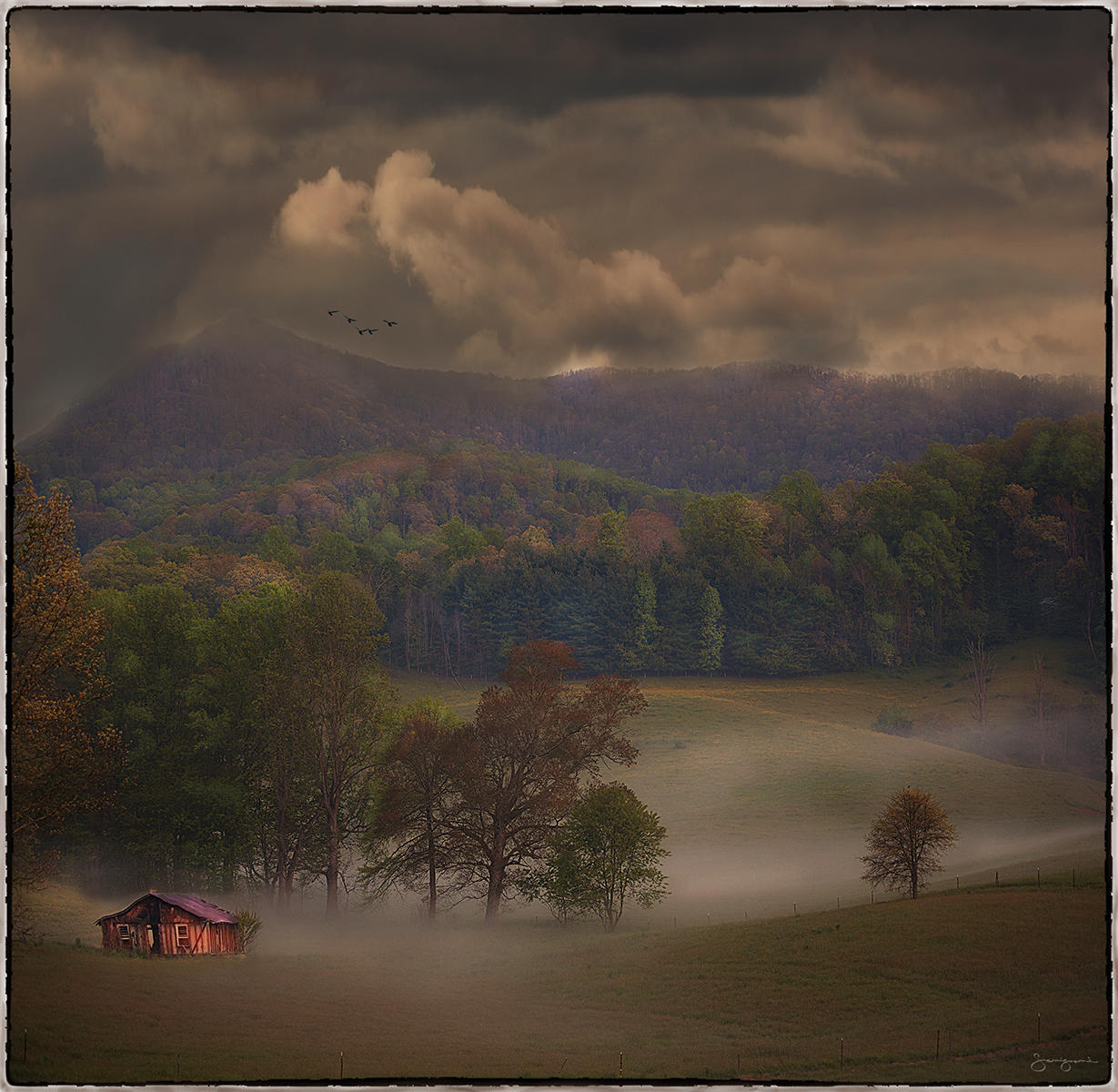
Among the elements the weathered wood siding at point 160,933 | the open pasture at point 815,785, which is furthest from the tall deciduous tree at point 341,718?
the weathered wood siding at point 160,933

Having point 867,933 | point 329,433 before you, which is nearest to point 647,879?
point 867,933

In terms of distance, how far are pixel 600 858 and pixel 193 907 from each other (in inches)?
264

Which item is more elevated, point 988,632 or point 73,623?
point 988,632

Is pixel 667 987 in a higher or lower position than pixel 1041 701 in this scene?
lower

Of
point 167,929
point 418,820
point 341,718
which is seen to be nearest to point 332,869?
point 418,820

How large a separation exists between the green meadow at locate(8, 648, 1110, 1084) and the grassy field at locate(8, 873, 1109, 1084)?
0.03 metres

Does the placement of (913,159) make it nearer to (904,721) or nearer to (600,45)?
(600,45)

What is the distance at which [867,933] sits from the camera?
56.7 feet

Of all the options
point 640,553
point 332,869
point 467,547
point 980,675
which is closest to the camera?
point 332,869

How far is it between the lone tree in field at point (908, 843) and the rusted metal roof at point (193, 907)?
10731 mm

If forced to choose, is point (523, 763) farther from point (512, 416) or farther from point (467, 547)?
point (467, 547)

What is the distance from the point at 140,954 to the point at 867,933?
10.9 metres

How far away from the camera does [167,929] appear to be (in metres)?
17.1

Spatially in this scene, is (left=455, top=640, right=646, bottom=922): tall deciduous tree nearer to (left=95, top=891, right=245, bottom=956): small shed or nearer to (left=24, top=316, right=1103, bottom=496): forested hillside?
(left=95, top=891, right=245, bottom=956): small shed
